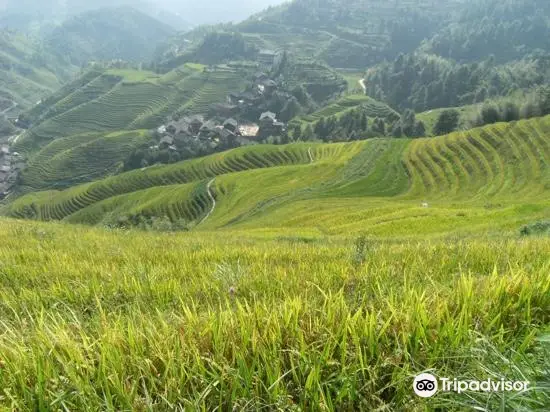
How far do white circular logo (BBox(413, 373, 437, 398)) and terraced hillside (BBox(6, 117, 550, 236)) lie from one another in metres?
27.9

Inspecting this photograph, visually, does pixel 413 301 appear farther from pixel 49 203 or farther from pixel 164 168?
pixel 49 203

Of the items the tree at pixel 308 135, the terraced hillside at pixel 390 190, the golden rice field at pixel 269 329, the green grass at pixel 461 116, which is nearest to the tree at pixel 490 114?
the green grass at pixel 461 116

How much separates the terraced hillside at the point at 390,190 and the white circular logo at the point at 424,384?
2786 cm

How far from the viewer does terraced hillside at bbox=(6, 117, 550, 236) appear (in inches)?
1512

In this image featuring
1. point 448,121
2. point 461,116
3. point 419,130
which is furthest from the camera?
point 419,130

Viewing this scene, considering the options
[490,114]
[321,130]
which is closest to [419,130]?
[490,114]

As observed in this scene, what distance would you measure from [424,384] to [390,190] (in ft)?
244

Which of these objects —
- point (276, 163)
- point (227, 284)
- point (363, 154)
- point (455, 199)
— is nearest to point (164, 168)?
point (276, 163)

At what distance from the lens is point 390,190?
74312 mm

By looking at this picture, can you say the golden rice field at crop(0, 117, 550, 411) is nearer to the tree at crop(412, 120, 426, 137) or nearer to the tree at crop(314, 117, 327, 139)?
the tree at crop(412, 120, 426, 137)

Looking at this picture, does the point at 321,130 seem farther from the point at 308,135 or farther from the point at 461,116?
the point at 461,116

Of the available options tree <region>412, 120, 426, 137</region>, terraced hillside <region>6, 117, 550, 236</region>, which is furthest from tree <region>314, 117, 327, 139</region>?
→ terraced hillside <region>6, 117, 550, 236</region>

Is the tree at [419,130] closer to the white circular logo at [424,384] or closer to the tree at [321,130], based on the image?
the tree at [321,130]

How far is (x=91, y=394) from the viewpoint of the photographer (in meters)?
2.24
